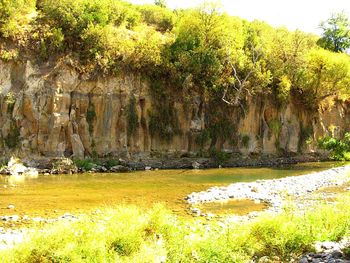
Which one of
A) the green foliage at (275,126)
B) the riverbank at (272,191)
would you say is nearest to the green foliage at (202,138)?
the green foliage at (275,126)

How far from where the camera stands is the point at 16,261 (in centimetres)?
908

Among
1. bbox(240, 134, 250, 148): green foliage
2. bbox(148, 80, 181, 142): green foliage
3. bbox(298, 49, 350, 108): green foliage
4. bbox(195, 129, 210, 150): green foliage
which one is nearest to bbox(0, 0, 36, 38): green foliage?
bbox(148, 80, 181, 142): green foliage

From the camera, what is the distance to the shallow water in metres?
19.4

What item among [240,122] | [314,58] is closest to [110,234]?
[240,122]

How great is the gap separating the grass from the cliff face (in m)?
25.2

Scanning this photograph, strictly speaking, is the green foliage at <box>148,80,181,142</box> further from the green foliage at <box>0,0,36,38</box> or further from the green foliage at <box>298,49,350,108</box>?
the green foliage at <box>298,49,350,108</box>

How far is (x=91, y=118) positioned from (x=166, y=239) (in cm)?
2932

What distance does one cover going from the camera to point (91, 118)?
39000 mm

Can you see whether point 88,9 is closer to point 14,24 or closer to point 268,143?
point 14,24

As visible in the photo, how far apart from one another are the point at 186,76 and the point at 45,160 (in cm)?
1647

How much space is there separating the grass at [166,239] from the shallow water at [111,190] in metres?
6.93

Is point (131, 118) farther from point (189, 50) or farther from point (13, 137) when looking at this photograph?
point (13, 137)

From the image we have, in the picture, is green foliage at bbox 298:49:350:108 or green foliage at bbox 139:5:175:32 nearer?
green foliage at bbox 298:49:350:108

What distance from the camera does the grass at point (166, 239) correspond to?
939 cm
